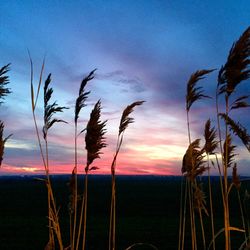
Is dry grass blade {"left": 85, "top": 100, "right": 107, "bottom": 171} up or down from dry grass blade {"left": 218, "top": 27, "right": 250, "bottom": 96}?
down

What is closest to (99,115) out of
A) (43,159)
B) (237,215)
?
(43,159)

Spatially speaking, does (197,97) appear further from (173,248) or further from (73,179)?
(173,248)

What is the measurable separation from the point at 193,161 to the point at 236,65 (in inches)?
50.4

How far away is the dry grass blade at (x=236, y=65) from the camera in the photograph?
349cm

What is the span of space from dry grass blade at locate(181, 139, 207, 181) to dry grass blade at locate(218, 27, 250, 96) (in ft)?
3.31

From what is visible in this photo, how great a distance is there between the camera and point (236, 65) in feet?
11.6

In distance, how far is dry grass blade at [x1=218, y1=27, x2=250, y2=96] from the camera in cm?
349

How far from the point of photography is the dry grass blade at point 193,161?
443 cm

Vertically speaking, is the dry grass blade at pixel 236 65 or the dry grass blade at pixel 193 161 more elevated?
the dry grass blade at pixel 236 65

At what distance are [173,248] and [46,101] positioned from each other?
17.3m

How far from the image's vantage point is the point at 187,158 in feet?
14.6

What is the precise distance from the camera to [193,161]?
14.6 feet

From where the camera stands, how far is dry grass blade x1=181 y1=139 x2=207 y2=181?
4434 mm

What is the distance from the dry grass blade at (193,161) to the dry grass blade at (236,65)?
101 centimetres
